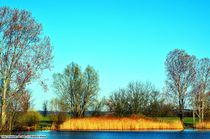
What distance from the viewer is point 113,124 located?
40.3m

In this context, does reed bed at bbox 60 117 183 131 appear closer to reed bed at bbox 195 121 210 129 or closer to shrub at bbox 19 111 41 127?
reed bed at bbox 195 121 210 129

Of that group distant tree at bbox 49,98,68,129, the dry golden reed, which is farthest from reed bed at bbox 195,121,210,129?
distant tree at bbox 49,98,68,129

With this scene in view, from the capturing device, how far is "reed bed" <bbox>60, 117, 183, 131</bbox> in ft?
130

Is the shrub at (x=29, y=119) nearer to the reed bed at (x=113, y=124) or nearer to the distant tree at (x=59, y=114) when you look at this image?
the distant tree at (x=59, y=114)

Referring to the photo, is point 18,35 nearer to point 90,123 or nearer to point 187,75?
point 90,123

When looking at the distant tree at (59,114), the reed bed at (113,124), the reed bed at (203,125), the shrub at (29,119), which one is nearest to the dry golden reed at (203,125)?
the reed bed at (203,125)

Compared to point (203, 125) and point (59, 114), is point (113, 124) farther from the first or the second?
point (203, 125)

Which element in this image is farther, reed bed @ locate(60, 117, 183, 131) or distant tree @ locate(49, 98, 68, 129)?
distant tree @ locate(49, 98, 68, 129)

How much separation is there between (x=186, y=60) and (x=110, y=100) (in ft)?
44.5

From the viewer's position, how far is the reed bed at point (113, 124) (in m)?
39.5

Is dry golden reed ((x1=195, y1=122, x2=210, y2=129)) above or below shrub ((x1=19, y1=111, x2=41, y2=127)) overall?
below

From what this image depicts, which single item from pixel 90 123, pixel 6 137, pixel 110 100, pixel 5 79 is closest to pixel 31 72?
pixel 5 79

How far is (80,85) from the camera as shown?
57.7 m

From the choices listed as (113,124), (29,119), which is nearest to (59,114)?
(29,119)
